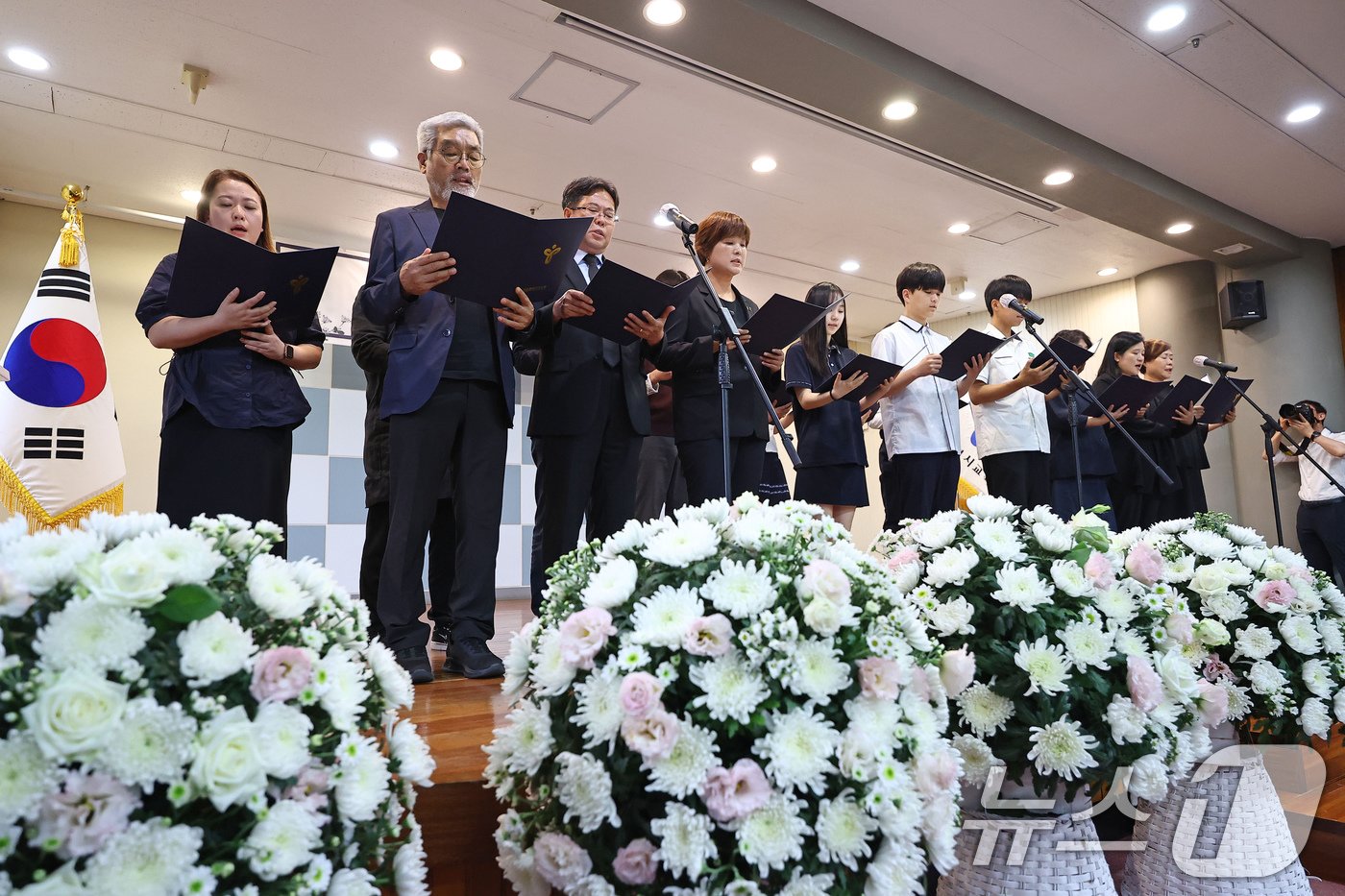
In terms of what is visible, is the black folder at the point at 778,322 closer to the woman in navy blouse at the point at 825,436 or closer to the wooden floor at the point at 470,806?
the woman in navy blouse at the point at 825,436

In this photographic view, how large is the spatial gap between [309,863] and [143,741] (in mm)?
154

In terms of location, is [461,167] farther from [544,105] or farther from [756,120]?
[756,120]

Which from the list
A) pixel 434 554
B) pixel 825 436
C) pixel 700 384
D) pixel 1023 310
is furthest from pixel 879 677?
pixel 1023 310

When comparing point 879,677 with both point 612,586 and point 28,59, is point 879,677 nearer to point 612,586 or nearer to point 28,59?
point 612,586

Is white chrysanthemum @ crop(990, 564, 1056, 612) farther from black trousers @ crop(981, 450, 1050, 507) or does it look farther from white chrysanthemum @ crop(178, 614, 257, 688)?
black trousers @ crop(981, 450, 1050, 507)

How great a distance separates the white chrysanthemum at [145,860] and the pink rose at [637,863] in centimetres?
35

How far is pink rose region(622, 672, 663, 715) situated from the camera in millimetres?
767

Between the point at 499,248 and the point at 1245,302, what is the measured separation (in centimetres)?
635

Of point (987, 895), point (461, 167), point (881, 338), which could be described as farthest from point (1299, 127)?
point (987, 895)

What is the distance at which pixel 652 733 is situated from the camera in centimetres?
77

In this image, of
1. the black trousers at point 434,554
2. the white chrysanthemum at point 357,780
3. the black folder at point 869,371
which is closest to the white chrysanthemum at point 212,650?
the white chrysanthemum at point 357,780

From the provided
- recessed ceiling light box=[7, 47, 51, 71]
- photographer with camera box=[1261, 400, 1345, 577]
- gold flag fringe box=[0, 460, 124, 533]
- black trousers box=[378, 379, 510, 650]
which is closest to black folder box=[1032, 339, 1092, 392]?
black trousers box=[378, 379, 510, 650]

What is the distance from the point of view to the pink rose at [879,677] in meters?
0.83

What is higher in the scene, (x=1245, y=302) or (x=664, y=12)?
(x=664, y=12)
